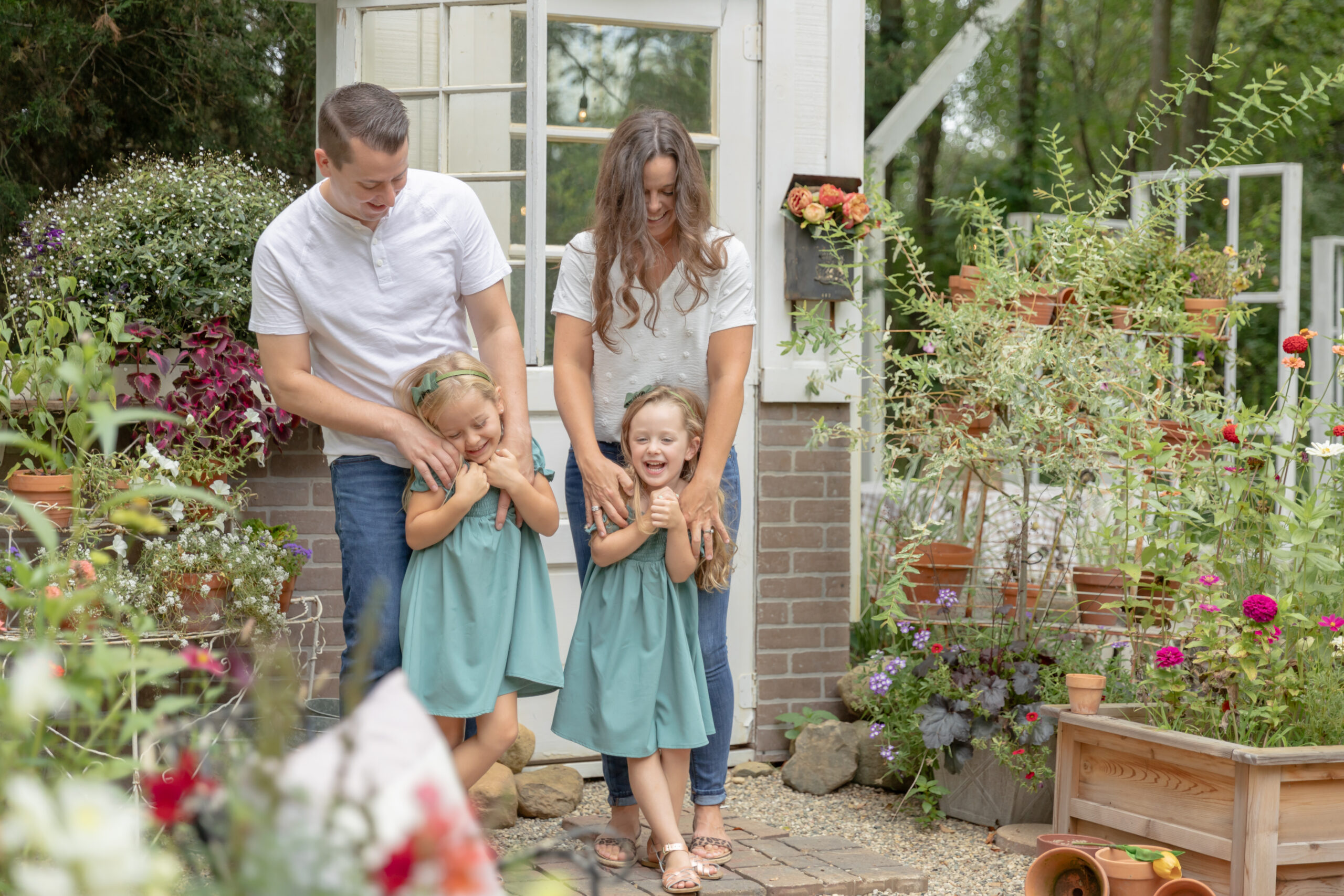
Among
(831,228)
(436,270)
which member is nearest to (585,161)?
(831,228)

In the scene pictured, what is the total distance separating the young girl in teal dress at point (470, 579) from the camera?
92.5 inches

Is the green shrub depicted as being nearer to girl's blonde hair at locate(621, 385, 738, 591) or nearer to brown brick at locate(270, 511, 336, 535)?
brown brick at locate(270, 511, 336, 535)

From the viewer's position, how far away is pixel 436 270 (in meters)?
2.42

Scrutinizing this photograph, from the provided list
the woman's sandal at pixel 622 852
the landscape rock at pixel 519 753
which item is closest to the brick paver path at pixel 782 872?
the woman's sandal at pixel 622 852

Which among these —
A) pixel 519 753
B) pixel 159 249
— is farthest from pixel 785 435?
pixel 159 249

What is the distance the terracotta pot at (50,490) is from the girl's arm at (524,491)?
1.15 m

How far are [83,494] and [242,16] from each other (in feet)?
7.88

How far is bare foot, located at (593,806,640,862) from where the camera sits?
104 inches

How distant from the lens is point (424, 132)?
10.9ft

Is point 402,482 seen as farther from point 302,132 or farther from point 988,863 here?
point 302,132

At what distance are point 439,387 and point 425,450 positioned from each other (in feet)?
0.40

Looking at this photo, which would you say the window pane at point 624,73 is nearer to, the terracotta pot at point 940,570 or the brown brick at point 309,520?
the brown brick at point 309,520

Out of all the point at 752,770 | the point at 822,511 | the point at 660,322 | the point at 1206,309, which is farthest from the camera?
the point at 1206,309

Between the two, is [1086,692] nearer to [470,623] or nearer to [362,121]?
[470,623]
